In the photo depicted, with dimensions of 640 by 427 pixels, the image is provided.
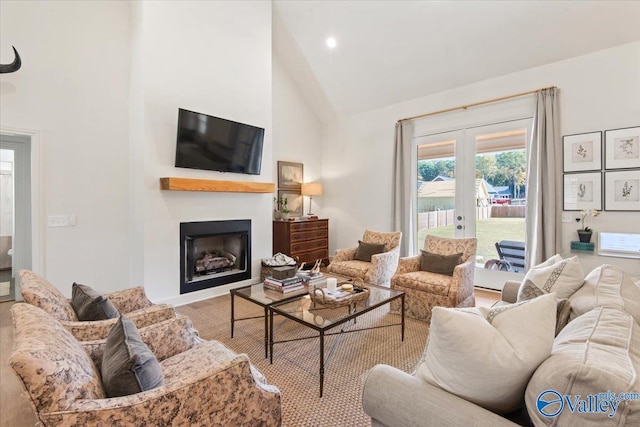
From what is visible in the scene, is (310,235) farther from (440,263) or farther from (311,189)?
(440,263)

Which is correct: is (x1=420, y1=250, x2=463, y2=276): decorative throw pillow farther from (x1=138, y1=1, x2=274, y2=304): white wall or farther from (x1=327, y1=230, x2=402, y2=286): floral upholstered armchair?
(x1=138, y1=1, x2=274, y2=304): white wall

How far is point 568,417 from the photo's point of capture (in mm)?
879

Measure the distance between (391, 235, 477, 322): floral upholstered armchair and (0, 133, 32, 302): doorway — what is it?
4.67 m

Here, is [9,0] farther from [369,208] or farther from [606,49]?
[606,49]

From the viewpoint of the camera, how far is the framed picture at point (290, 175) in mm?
6152

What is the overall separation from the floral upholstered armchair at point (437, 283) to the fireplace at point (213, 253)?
2.32m

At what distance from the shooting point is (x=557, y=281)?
2070mm

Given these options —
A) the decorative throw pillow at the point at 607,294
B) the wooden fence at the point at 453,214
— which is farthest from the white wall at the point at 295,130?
the decorative throw pillow at the point at 607,294

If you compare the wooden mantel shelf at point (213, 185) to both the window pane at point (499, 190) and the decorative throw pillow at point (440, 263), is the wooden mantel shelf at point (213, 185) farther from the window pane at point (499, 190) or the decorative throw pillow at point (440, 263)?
the window pane at point (499, 190)

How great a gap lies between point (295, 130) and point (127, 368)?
5.71m

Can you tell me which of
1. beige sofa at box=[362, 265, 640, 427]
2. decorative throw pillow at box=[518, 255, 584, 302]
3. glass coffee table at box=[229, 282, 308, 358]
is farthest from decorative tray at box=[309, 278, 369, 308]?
beige sofa at box=[362, 265, 640, 427]

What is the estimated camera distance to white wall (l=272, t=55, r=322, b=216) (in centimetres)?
611

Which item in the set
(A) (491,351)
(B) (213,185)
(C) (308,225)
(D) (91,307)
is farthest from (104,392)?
(C) (308,225)

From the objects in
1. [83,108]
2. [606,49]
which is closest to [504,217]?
[606,49]
